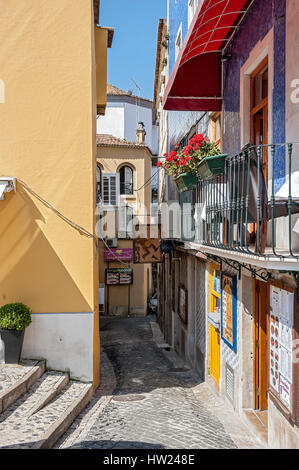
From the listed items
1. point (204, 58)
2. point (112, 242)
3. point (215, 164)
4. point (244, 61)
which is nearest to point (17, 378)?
point (215, 164)

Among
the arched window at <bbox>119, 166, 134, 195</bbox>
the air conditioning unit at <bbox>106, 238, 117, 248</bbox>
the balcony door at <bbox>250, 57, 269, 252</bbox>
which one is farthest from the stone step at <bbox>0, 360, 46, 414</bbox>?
the arched window at <bbox>119, 166, 134, 195</bbox>

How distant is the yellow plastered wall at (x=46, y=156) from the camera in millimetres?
10281

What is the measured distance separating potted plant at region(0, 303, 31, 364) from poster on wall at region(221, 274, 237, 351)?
13.2 ft

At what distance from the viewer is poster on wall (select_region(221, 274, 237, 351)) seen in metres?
9.02

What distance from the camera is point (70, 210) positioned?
1034 cm

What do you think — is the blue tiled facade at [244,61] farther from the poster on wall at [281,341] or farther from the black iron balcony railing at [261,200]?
the poster on wall at [281,341]

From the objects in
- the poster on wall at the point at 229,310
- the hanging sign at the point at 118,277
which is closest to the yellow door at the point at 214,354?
the poster on wall at the point at 229,310

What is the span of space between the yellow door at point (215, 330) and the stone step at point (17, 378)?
3.75 m

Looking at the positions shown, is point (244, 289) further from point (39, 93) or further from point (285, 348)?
point (39, 93)

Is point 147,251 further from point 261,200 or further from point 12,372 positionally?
point 261,200

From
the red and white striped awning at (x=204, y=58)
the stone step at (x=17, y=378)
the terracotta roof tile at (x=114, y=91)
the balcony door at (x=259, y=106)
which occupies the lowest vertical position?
the stone step at (x=17, y=378)

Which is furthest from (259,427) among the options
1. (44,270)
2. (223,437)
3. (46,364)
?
(44,270)

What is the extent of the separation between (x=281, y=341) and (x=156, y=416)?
11.0 feet

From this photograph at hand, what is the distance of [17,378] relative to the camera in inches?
348
